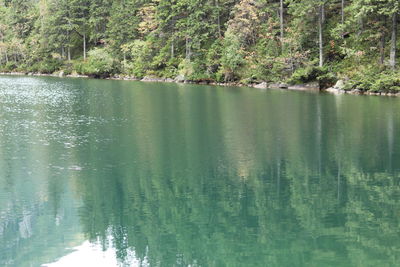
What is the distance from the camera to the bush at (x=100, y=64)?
65.1 meters

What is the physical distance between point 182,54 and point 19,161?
44724mm

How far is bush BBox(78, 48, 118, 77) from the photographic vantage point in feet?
213

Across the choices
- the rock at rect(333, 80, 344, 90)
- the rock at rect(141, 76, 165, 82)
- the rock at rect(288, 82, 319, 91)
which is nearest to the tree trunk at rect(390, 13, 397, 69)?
the rock at rect(333, 80, 344, 90)

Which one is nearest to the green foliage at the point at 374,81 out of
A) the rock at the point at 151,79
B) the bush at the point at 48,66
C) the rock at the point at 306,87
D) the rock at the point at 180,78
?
the rock at the point at 306,87

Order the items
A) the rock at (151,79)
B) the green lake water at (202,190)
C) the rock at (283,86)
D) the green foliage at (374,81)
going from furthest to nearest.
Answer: the rock at (151,79) < the rock at (283,86) < the green foliage at (374,81) < the green lake water at (202,190)

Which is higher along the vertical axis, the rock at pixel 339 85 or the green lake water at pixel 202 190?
the rock at pixel 339 85

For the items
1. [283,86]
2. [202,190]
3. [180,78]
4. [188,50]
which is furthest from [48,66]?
[202,190]

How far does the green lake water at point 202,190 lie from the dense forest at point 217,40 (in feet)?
50.7

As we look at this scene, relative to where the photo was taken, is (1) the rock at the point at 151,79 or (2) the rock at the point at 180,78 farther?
(1) the rock at the point at 151,79

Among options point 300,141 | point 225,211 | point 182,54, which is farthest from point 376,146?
point 182,54

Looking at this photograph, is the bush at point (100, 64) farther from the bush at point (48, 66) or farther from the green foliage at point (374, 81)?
the green foliage at point (374, 81)

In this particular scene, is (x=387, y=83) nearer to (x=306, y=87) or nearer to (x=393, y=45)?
(x=393, y=45)

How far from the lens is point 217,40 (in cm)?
5372

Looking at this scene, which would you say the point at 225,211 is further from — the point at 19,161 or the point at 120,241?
the point at 19,161
